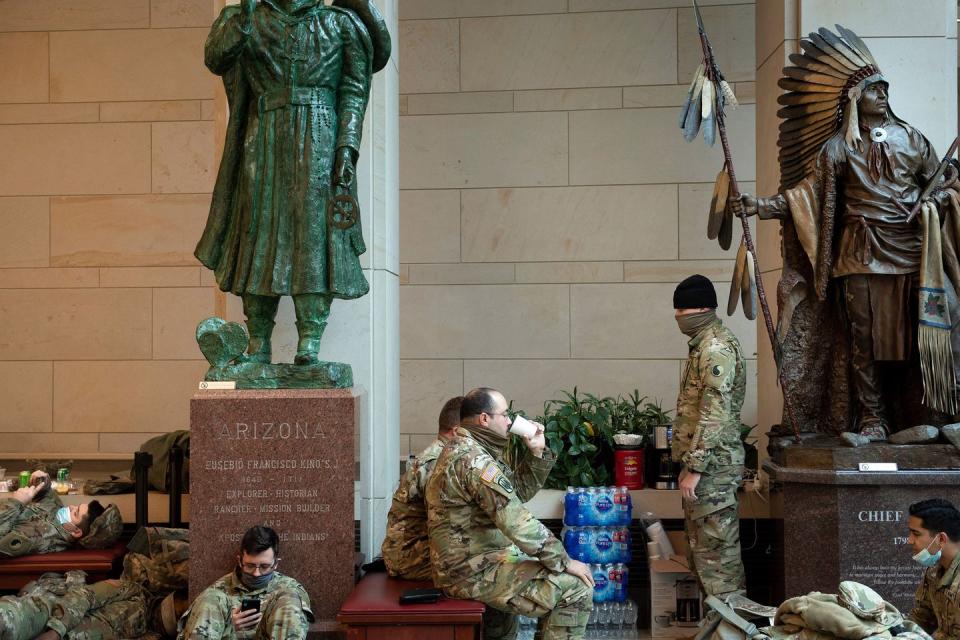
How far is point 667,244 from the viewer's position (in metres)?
9.35

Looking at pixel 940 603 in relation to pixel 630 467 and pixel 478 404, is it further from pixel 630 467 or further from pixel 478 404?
pixel 630 467

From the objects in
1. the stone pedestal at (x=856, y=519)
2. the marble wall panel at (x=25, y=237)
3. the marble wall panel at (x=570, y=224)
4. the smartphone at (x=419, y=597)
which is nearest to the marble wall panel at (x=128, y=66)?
the marble wall panel at (x=25, y=237)

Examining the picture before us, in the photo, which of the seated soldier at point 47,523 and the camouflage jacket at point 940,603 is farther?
the seated soldier at point 47,523

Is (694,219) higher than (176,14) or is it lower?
lower

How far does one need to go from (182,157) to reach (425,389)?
294cm

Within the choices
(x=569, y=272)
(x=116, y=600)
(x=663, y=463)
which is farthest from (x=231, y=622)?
(x=569, y=272)

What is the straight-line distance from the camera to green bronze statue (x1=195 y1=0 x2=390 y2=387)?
5.43 metres

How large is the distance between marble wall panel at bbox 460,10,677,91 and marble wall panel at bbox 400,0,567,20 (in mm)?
65

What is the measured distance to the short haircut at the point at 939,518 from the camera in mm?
4547

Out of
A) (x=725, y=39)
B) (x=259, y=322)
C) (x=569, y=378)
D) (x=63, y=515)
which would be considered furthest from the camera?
(x=569, y=378)

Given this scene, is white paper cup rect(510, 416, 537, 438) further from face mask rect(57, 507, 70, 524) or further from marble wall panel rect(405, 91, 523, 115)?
marble wall panel rect(405, 91, 523, 115)

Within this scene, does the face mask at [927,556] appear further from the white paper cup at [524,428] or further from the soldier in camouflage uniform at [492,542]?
the white paper cup at [524,428]

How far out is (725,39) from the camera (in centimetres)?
929

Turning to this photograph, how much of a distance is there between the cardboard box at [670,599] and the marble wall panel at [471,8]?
209 inches
